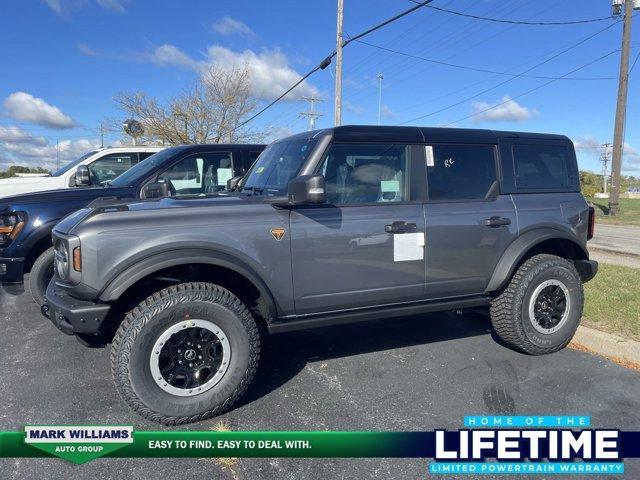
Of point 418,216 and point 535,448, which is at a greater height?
point 418,216

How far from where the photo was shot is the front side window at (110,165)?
7383 mm

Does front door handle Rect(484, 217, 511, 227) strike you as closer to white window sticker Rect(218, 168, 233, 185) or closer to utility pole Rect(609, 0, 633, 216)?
white window sticker Rect(218, 168, 233, 185)

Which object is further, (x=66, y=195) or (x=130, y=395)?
(x=66, y=195)

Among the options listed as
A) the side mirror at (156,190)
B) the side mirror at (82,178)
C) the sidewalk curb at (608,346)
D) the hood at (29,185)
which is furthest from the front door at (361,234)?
the hood at (29,185)

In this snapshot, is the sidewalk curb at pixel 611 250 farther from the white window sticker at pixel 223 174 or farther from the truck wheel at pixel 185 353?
the truck wheel at pixel 185 353

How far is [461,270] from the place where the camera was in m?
3.91

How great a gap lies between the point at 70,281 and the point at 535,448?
3.04 metres

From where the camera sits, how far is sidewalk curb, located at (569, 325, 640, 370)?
161 inches

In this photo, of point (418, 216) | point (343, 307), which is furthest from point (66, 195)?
point (418, 216)

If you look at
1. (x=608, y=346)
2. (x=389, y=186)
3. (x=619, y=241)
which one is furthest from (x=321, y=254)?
(x=619, y=241)

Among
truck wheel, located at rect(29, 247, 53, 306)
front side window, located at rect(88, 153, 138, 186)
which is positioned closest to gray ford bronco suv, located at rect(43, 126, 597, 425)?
truck wheel, located at rect(29, 247, 53, 306)

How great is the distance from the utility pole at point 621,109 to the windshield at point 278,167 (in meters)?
20.6

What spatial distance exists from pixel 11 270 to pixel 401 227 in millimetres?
3953

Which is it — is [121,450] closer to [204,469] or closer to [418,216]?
[204,469]
